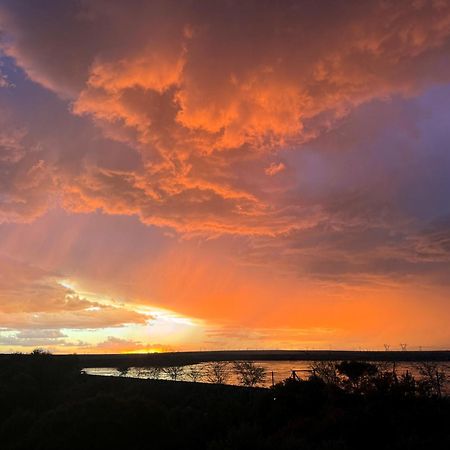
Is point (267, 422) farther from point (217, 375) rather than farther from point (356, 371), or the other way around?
point (217, 375)

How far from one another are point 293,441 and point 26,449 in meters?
10.4

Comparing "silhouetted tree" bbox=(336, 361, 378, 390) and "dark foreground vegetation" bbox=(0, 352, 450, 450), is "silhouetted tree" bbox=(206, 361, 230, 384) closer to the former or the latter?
"silhouetted tree" bbox=(336, 361, 378, 390)

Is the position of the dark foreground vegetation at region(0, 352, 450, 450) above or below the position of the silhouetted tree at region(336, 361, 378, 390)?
below

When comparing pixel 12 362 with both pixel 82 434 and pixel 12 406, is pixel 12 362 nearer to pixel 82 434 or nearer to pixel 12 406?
pixel 12 406

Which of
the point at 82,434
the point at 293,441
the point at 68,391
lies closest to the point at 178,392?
the point at 68,391

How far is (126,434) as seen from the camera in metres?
17.1

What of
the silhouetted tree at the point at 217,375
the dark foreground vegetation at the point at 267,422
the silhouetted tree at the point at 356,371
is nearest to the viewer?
the dark foreground vegetation at the point at 267,422

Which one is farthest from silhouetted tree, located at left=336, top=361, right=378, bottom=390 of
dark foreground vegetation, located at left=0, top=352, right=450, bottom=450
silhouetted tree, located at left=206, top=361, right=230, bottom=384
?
silhouetted tree, located at left=206, top=361, right=230, bottom=384

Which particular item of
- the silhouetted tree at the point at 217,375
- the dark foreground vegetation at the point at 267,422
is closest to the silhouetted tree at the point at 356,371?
the dark foreground vegetation at the point at 267,422

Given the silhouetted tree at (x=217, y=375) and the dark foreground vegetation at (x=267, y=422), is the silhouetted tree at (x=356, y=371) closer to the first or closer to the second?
A: the dark foreground vegetation at (x=267, y=422)

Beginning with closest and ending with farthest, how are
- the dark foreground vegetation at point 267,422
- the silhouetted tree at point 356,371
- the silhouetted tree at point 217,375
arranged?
the dark foreground vegetation at point 267,422, the silhouetted tree at point 356,371, the silhouetted tree at point 217,375

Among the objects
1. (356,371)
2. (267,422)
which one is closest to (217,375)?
(356,371)

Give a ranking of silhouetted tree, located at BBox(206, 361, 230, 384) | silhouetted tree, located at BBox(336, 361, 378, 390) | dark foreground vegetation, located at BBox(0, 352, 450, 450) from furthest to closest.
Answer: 1. silhouetted tree, located at BBox(206, 361, 230, 384)
2. silhouetted tree, located at BBox(336, 361, 378, 390)
3. dark foreground vegetation, located at BBox(0, 352, 450, 450)

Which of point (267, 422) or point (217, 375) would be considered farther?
point (217, 375)
